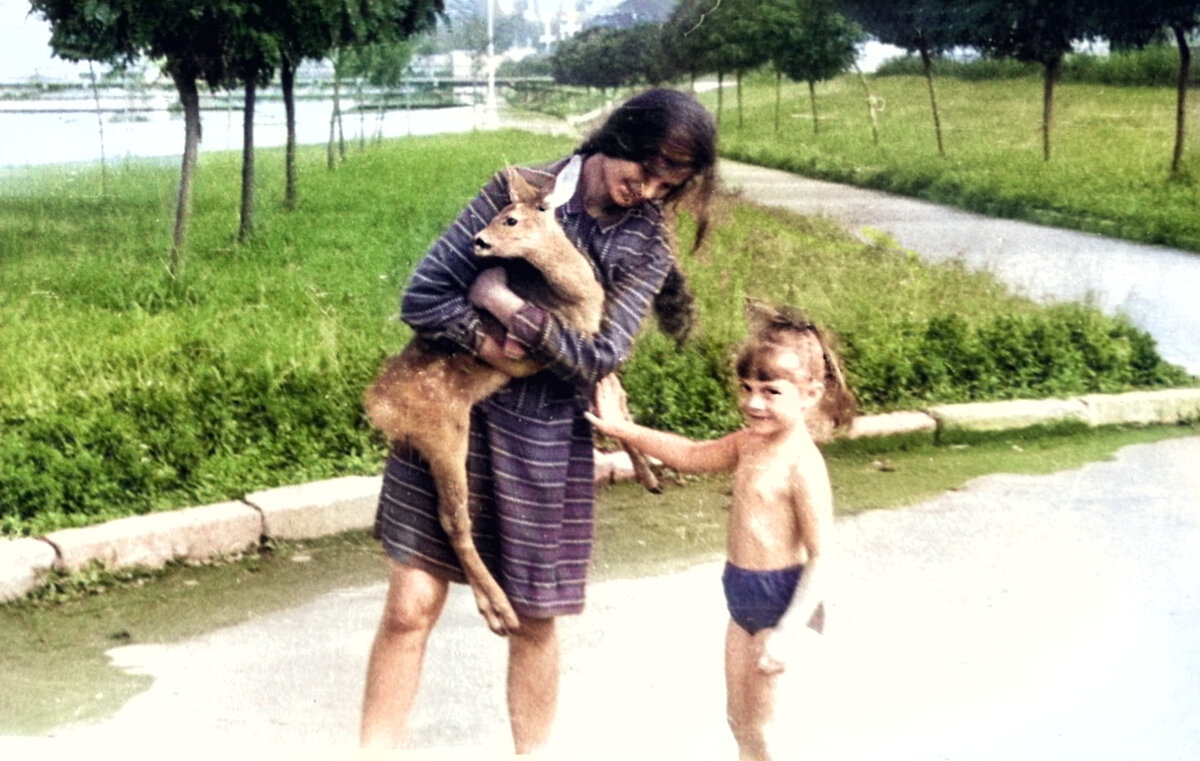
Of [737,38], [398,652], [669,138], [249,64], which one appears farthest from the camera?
[249,64]

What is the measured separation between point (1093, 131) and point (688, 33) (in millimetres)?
1068

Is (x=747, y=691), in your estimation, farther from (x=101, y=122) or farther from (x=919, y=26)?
(x=101, y=122)

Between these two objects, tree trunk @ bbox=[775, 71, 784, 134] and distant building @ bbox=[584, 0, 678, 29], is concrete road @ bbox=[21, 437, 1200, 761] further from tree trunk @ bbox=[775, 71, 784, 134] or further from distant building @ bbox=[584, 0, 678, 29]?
distant building @ bbox=[584, 0, 678, 29]

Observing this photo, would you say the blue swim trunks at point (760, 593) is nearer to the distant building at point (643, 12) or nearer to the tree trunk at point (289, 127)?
the distant building at point (643, 12)

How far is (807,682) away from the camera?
3.10m

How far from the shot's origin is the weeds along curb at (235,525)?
3.47 m

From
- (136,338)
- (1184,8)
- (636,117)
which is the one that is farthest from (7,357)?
(1184,8)

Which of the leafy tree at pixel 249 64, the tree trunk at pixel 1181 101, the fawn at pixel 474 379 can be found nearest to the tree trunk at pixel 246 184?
the leafy tree at pixel 249 64

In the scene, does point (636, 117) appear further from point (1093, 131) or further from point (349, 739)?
point (1093, 131)

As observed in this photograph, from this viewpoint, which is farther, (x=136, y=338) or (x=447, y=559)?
(x=136, y=338)

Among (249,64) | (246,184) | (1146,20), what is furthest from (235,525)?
(1146,20)

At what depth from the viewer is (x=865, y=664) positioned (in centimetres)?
320

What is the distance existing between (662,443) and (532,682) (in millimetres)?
506

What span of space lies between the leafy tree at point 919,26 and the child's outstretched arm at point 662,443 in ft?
4.02
